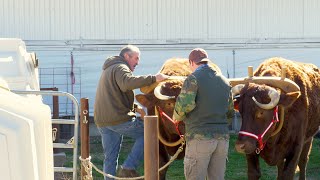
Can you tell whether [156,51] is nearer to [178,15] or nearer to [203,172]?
[178,15]

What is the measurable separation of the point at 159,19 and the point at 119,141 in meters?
11.6

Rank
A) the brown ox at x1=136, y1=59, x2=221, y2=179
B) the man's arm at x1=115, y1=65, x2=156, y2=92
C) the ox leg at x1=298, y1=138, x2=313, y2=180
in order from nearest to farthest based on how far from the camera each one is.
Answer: the man's arm at x1=115, y1=65, x2=156, y2=92 < the brown ox at x1=136, y1=59, x2=221, y2=179 < the ox leg at x1=298, y1=138, x2=313, y2=180

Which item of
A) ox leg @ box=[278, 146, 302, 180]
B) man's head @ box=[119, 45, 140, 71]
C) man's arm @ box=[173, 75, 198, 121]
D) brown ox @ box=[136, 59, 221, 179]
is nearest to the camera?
man's arm @ box=[173, 75, 198, 121]

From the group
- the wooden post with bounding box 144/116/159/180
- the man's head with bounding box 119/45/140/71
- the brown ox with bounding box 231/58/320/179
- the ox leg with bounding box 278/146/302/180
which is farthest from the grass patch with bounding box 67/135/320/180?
the wooden post with bounding box 144/116/159/180

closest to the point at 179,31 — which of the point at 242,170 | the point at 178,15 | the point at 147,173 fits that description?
the point at 178,15

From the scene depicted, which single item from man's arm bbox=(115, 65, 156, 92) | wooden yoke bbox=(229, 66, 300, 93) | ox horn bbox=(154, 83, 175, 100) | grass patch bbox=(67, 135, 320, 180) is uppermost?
man's arm bbox=(115, 65, 156, 92)

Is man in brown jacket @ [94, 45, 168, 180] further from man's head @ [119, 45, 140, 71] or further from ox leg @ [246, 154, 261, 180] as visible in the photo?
ox leg @ [246, 154, 261, 180]

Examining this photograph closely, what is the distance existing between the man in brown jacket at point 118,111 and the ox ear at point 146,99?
42 cm

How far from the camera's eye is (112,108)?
886 cm

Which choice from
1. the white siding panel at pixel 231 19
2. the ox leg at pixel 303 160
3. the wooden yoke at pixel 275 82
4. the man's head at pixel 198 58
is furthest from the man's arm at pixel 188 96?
the white siding panel at pixel 231 19

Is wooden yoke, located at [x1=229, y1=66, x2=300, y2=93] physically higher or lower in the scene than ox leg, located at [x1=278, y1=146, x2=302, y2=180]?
higher

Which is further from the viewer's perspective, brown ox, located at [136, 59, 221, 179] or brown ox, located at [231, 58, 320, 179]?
brown ox, located at [136, 59, 221, 179]

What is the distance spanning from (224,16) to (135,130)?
12470mm

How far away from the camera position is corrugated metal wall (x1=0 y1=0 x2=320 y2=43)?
1970 cm
